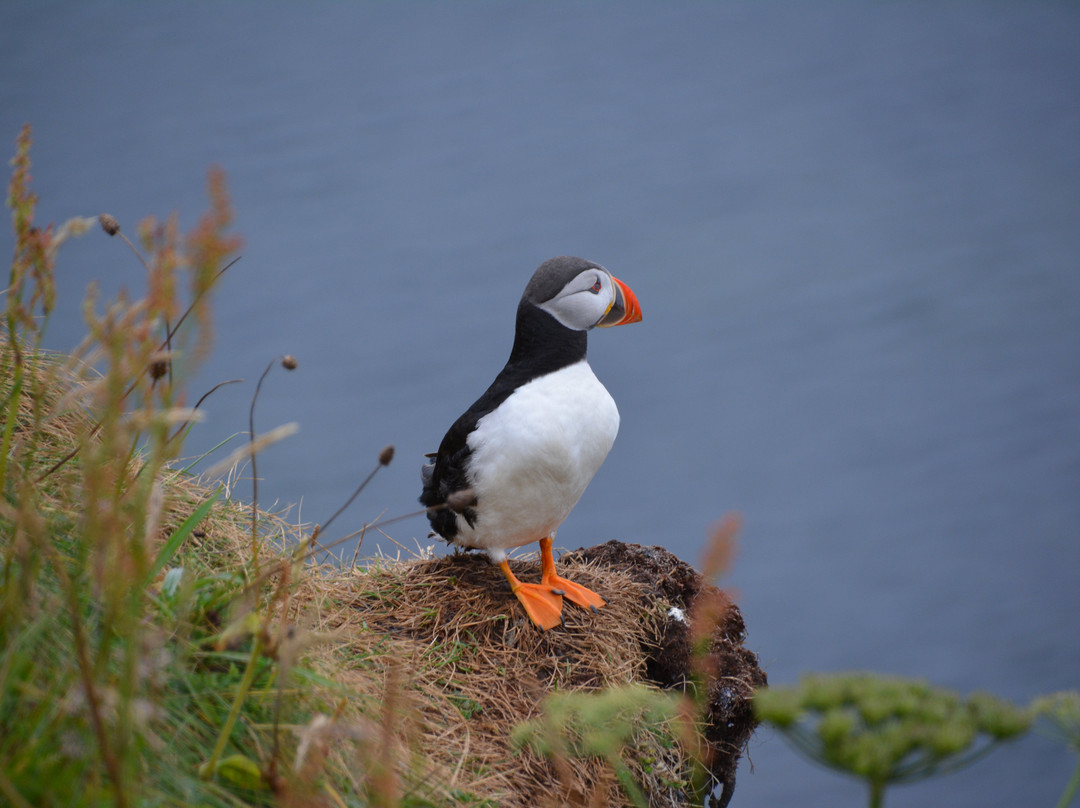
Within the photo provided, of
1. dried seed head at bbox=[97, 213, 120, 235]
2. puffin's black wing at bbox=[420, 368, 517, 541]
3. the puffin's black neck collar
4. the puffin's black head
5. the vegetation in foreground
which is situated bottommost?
the vegetation in foreground

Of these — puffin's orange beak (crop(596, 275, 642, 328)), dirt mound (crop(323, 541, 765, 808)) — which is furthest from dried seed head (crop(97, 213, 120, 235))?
puffin's orange beak (crop(596, 275, 642, 328))

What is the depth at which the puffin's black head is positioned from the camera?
8.59 feet

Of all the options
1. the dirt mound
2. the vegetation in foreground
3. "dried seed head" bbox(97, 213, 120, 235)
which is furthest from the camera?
the dirt mound

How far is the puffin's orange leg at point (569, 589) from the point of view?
2.73 metres

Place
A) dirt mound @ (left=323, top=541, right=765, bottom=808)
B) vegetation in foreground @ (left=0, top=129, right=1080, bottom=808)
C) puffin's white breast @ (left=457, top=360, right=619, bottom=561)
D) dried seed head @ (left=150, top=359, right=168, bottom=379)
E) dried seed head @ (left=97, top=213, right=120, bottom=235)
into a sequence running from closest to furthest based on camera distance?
vegetation in foreground @ (left=0, top=129, right=1080, bottom=808) → dried seed head @ (left=150, top=359, right=168, bottom=379) → dried seed head @ (left=97, top=213, right=120, bottom=235) → dirt mound @ (left=323, top=541, right=765, bottom=808) → puffin's white breast @ (left=457, top=360, right=619, bottom=561)

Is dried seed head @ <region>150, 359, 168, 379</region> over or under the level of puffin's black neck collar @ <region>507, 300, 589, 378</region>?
under

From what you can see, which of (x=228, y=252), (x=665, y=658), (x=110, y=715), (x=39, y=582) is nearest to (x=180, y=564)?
(x=39, y=582)

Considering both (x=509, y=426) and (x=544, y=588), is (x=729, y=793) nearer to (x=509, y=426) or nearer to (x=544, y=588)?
(x=544, y=588)

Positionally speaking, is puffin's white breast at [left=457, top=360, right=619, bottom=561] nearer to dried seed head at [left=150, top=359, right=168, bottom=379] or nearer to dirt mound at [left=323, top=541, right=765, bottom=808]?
dirt mound at [left=323, top=541, right=765, bottom=808]

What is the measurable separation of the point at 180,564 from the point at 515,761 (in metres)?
Answer: 0.95

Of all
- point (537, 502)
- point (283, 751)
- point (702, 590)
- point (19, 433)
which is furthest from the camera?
point (702, 590)

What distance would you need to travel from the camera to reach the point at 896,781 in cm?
110

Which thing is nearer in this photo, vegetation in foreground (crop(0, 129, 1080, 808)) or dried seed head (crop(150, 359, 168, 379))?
vegetation in foreground (crop(0, 129, 1080, 808))

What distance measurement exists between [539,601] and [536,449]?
1.58ft
